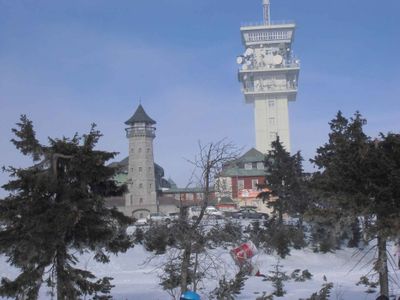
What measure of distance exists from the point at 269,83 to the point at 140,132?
118 feet

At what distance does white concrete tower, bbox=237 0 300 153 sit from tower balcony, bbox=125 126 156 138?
29.5 metres

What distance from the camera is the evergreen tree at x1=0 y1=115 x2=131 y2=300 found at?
46.9 feet

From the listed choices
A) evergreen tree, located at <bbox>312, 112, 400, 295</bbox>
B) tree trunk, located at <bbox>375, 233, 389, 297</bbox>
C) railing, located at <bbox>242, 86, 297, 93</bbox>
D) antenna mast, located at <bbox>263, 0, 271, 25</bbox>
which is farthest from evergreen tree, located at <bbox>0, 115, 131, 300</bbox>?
antenna mast, located at <bbox>263, 0, 271, 25</bbox>

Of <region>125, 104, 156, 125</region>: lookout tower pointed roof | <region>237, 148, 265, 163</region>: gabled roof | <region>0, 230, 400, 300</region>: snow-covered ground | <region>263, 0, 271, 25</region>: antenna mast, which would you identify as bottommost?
<region>0, 230, 400, 300</region>: snow-covered ground

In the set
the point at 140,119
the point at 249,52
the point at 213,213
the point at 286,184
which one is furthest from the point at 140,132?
the point at 213,213

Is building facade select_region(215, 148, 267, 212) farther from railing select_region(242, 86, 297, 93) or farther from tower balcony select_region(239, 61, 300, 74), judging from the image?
tower balcony select_region(239, 61, 300, 74)

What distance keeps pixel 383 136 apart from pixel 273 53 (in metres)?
96.3

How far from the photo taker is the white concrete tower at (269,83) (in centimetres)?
10119

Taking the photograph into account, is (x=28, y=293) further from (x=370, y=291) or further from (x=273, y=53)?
(x=273, y=53)

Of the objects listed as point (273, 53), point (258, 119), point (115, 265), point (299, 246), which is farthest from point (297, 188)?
point (273, 53)

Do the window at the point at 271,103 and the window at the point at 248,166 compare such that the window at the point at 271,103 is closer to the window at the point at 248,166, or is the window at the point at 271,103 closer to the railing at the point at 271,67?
the railing at the point at 271,67

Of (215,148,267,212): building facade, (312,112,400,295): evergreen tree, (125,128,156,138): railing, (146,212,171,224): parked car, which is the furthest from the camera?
(125,128,156,138): railing

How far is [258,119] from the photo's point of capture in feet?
335

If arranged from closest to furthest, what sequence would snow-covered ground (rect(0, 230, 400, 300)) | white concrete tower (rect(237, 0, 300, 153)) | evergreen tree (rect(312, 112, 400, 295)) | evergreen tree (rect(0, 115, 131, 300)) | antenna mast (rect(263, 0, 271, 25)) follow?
evergreen tree (rect(312, 112, 400, 295))
evergreen tree (rect(0, 115, 131, 300))
snow-covered ground (rect(0, 230, 400, 300))
white concrete tower (rect(237, 0, 300, 153))
antenna mast (rect(263, 0, 271, 25))
